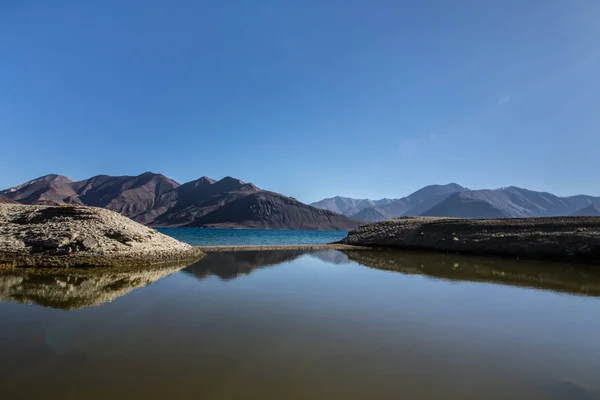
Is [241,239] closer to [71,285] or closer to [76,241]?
[76,241]

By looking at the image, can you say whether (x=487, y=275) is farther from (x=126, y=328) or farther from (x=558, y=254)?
(x=126, y=328)

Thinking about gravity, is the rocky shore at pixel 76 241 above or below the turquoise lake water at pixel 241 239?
above

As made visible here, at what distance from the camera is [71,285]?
18.0 meters

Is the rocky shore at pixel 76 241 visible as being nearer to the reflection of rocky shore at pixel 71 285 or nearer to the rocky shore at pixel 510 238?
the reflection of rocky shore at pixel 71 285

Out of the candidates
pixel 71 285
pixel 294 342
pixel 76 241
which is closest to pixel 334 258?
pixel 76 241

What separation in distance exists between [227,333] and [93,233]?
83.0 feet

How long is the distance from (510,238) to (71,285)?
47.5 metres

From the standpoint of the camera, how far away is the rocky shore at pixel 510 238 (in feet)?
118

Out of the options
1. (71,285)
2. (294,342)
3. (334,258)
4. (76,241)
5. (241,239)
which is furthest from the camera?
(241,239)

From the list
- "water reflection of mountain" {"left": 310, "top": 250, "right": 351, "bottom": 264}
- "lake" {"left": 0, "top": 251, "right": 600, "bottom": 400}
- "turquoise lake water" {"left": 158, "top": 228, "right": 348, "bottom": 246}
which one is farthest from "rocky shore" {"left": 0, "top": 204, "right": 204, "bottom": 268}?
"turquoise lake water" {"left": 158, "top": 228, "right": 348, "bottom": 246}

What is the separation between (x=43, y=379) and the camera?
6832mm

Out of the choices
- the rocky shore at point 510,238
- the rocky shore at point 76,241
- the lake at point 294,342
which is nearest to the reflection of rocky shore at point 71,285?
the lake at point 294,342

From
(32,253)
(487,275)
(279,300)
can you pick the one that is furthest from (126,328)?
(487,275)

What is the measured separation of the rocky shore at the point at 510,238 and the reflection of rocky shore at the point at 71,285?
39.4m
